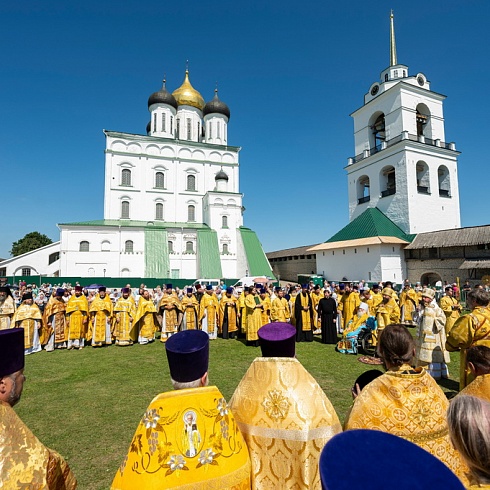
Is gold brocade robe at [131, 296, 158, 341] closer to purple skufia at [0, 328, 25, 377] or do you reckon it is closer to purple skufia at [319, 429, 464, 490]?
purple skufia at [0, 328, 25, 377]

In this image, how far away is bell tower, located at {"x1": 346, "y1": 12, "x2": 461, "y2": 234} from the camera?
87.9 ft

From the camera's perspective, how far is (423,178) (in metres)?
28.4

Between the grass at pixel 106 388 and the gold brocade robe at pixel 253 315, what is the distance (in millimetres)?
466

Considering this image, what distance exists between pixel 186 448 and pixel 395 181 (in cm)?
3106

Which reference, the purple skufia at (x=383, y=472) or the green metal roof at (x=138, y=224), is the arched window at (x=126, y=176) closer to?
the green metal roof at (x=138, y=224)

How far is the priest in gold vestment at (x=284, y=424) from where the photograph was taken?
5.62 feet

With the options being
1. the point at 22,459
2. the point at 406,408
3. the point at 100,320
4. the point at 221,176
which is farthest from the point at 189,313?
the point at 221,176

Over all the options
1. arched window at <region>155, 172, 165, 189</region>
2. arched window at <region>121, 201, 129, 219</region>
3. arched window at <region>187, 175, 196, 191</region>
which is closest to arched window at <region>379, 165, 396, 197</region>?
arched window at <region>187, 175, 196, 191</region>

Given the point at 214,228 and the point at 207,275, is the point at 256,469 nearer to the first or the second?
the point at 207,275

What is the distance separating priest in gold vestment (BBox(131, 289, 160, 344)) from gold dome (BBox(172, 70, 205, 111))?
3813 cm

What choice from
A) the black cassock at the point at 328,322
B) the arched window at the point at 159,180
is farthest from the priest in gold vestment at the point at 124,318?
the arched window at the point at 159,180

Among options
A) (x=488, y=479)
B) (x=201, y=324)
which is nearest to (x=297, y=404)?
(x=488, y=479)

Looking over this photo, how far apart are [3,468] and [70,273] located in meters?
33.2

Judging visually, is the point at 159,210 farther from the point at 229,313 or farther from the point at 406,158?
the point at 229,313
